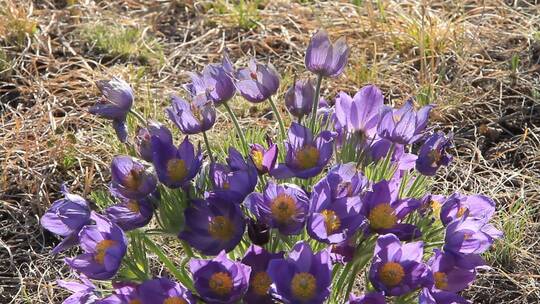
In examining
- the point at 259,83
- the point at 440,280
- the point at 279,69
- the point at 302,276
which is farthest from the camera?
the point at 279,69

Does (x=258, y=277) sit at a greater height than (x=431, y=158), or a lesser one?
lesser

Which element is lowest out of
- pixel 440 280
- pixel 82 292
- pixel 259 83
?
pixel 82 292

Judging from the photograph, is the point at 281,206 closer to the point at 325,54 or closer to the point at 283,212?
the point at 283,212

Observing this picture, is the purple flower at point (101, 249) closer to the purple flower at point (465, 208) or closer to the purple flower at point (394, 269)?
the purple flower at point (394, 269)

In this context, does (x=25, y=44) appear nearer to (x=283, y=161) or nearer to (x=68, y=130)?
(x=68, y=130)

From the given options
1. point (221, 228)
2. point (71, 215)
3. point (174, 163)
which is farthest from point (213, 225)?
point (71, 215)

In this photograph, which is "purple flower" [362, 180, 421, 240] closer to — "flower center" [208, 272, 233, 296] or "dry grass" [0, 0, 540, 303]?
"flower center" [208, 272, 233, 296]

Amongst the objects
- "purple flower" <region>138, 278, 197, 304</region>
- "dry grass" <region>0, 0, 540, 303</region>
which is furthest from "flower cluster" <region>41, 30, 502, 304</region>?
"dry grass" <region>0, 0, 540, 303</region>
